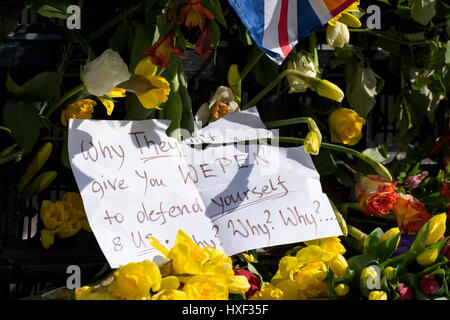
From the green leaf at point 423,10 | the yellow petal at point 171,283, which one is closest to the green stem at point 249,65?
the green leaf at point 423,10

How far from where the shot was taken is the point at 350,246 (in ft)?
2.81

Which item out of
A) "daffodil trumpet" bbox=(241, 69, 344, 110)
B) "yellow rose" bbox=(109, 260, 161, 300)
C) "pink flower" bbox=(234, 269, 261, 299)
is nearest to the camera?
"yellow rose" bbox=(109, 260, 161, 300)

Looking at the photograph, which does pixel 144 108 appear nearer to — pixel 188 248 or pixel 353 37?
pixel 188 248

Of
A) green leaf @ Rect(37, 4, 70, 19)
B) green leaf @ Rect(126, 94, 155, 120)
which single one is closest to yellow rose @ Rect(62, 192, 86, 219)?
green leaf @ Rect(126, 94, 155, 120)

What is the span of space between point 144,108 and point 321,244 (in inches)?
11.2

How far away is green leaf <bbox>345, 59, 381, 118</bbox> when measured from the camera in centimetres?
87

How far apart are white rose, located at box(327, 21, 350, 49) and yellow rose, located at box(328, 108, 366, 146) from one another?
97 millimetres

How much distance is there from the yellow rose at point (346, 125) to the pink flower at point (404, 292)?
280 mm

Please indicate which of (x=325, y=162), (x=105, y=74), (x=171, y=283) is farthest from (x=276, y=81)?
(x=171, y=283)

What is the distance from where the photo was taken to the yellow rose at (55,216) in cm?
75

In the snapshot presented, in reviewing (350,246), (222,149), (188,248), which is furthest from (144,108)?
(350,246)

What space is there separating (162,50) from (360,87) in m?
0.33

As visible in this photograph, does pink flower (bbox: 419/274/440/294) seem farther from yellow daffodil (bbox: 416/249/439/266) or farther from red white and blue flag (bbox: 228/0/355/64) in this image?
red white and blue flag (bbox: 228/0/355/64)

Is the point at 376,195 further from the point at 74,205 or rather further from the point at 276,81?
the point at 74,205
